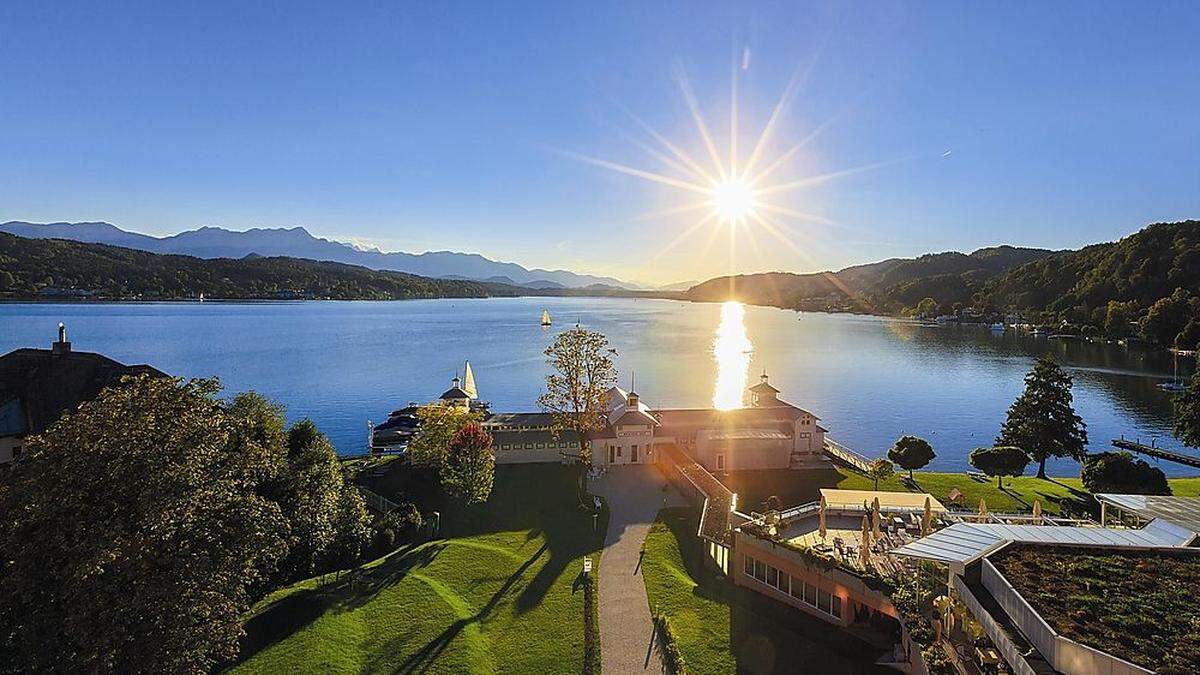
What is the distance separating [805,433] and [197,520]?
32674 millimetres

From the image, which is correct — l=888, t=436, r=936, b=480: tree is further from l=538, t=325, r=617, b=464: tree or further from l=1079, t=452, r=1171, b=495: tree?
l=538, t=325, r=617, b=464: tree

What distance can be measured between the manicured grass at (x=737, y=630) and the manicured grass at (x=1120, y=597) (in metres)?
5.45

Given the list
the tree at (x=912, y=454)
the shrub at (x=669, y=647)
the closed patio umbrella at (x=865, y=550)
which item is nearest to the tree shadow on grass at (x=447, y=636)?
the shrub at (x=669, y=647)

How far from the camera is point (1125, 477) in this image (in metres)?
27.3

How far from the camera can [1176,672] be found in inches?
340

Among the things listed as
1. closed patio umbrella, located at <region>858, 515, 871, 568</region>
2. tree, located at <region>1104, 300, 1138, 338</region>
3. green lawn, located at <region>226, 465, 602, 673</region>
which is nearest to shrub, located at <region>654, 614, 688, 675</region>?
green lawn, located at <region>226, 465, 602, 673</region>

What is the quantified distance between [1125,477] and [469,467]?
97.0 feet

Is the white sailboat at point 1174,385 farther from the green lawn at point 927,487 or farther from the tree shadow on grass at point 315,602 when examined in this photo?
the tree shadow on grass at point 315,602

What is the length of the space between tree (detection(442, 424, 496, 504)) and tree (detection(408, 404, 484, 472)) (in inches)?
116

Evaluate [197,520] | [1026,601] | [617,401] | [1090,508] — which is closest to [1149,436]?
[1090,508]

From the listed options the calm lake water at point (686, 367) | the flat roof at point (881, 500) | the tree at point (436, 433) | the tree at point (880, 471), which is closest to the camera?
the flat roof at point (881, 500)

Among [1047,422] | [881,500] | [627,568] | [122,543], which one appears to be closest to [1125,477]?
[1047,422]

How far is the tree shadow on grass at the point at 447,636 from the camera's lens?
1552 cm

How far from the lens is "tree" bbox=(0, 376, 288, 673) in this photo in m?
10.6
